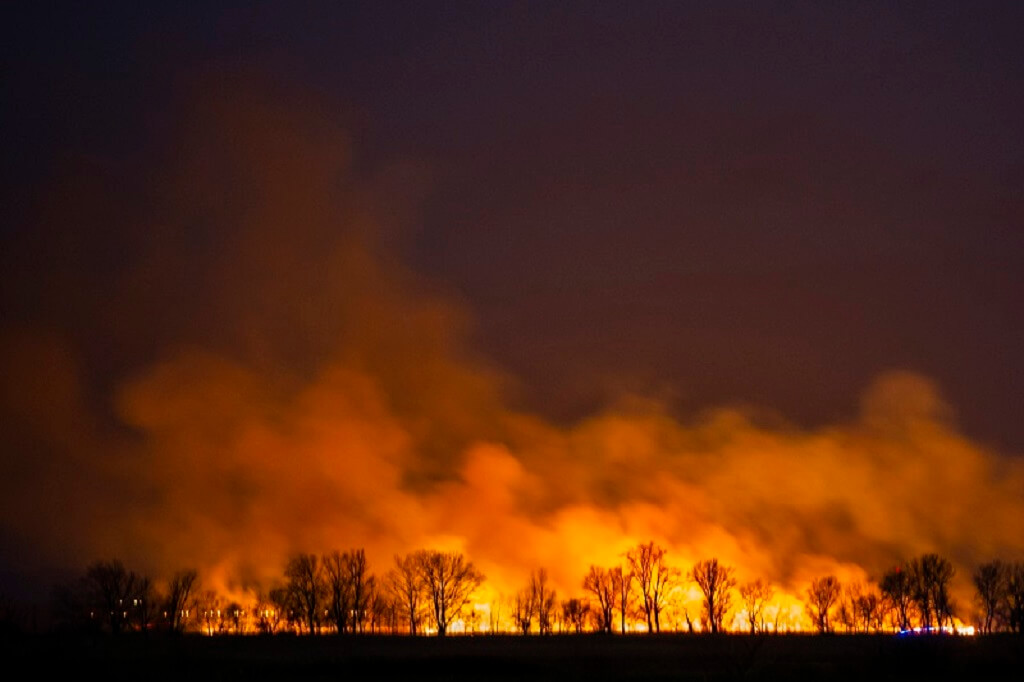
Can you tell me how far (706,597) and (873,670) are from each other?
305ft

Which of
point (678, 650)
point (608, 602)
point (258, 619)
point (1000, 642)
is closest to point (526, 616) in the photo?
point (608, 602)

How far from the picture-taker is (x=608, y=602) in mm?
156500

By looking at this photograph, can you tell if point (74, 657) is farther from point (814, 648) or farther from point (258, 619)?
point (258, 619)

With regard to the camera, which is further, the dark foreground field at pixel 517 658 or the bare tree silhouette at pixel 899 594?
the bare tree silhouette at pixel 899 594

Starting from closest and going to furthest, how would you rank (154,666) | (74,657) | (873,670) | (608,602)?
(873,670)
(154,666)
(74,657)
(608,602)

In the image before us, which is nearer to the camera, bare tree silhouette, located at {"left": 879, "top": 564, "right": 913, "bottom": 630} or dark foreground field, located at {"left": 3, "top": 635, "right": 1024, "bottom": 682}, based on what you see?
dark foreground field, located at {"left": 3, "top": 635, "right": 1024, "bottom": 682}

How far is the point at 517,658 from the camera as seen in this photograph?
86750mm

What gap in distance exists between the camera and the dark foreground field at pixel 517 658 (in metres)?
64.8

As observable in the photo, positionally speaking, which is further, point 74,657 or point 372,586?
point 372,586

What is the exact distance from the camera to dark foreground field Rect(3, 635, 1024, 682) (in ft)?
213

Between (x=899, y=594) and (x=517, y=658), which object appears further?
(x=899, y=594)

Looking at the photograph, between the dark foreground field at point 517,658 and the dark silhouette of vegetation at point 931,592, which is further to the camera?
the dark silhouette of vegetation at point 931,592

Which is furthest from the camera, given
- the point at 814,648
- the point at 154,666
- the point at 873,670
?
the point at 814,648

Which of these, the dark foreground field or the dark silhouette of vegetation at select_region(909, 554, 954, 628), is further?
the dark silhouette of vegetation at select_region(909, 554, 954, 628)
